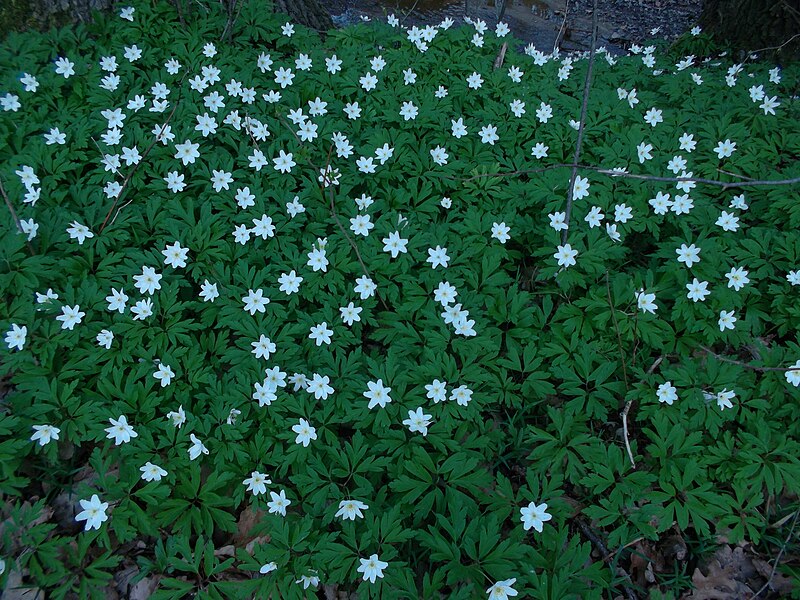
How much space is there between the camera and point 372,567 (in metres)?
2.36

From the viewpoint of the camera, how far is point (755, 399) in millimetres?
2898

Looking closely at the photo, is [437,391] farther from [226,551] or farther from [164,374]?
[164,374]

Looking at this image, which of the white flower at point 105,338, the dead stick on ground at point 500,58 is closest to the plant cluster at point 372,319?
the white flower at point 105,338

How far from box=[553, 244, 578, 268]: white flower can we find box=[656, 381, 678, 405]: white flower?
→ 0.86 m

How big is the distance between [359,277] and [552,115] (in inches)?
82.0

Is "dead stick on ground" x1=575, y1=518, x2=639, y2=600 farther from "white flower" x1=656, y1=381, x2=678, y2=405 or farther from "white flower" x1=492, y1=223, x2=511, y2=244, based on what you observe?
"white flower" x1=492, y1=223, x2=511, y2=244

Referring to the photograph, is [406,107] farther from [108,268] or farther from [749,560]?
[749,560]

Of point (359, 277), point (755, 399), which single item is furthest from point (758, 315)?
point (359, 277)

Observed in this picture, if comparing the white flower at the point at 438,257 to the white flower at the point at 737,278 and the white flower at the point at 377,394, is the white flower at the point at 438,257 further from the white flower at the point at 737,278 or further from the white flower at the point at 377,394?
the white flower at the point at 737,278

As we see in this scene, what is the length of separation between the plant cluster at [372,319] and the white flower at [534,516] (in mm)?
15

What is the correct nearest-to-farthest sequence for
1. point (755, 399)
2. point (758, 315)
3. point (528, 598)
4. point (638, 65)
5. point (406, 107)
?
point (528, 598) → point (755, 399) → point (758, 315) → point (406, 107) → point (638, 65)

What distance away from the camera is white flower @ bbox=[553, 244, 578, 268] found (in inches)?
128

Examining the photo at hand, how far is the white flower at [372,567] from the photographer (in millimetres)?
2342

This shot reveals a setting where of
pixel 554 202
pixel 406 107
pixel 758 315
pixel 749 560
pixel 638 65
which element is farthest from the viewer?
pixel 638 65
